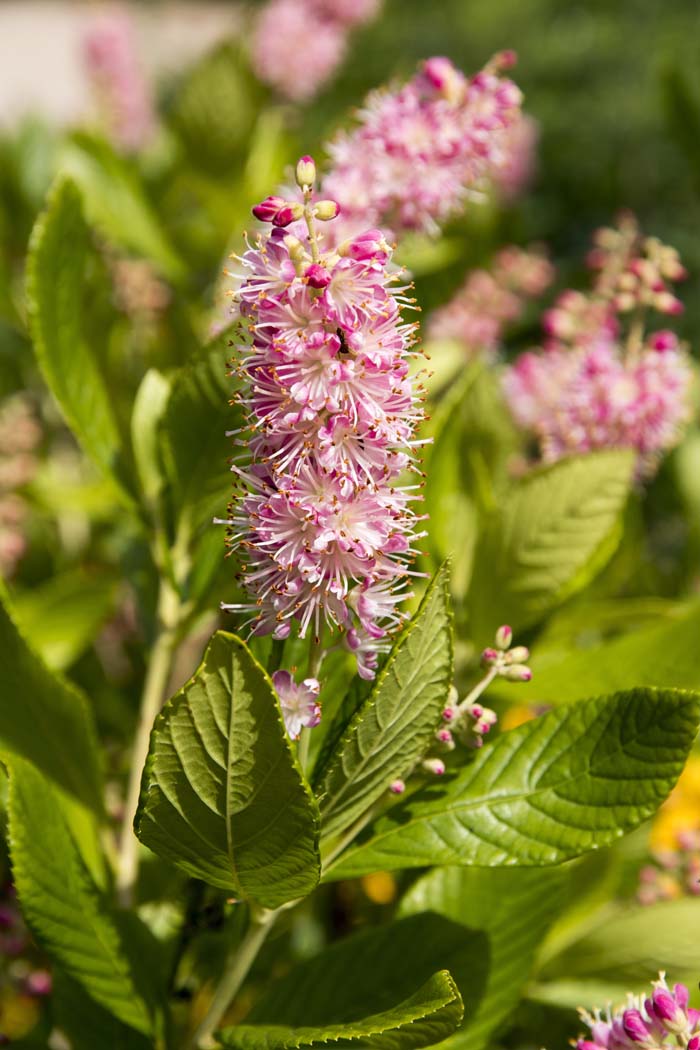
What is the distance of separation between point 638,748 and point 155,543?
0.49 meters

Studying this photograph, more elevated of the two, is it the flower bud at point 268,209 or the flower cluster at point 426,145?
the flower cluster at point 426,145

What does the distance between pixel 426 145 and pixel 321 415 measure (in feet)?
1.65

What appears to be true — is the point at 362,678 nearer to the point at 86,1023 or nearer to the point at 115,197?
the point at 86,1023

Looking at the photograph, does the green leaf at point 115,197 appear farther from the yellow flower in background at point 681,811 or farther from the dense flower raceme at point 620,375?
the yellow flower in background at point 681,811

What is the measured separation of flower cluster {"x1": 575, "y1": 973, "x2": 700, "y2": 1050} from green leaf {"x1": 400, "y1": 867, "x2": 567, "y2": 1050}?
146mm

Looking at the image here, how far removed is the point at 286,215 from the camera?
1.99 feet

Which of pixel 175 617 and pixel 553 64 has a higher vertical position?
pixel 553 64

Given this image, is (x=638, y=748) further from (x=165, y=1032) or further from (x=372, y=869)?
(x=165, y=1032)

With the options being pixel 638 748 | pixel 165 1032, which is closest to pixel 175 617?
pixel 165 1032

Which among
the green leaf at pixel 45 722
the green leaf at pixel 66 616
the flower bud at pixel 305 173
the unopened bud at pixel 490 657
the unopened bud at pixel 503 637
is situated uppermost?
the flower bud at pixel 305 173

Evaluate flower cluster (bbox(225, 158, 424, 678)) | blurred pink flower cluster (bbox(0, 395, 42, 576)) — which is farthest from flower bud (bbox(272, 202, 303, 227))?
blurred pink flower cluster (bbox(0, 395, 42, 576))

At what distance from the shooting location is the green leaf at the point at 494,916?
83cm

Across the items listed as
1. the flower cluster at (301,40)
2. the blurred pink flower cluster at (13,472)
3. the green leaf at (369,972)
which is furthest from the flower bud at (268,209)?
the flower cluster at (301,40)

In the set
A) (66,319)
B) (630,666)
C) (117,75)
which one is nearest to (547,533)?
(630,666)
